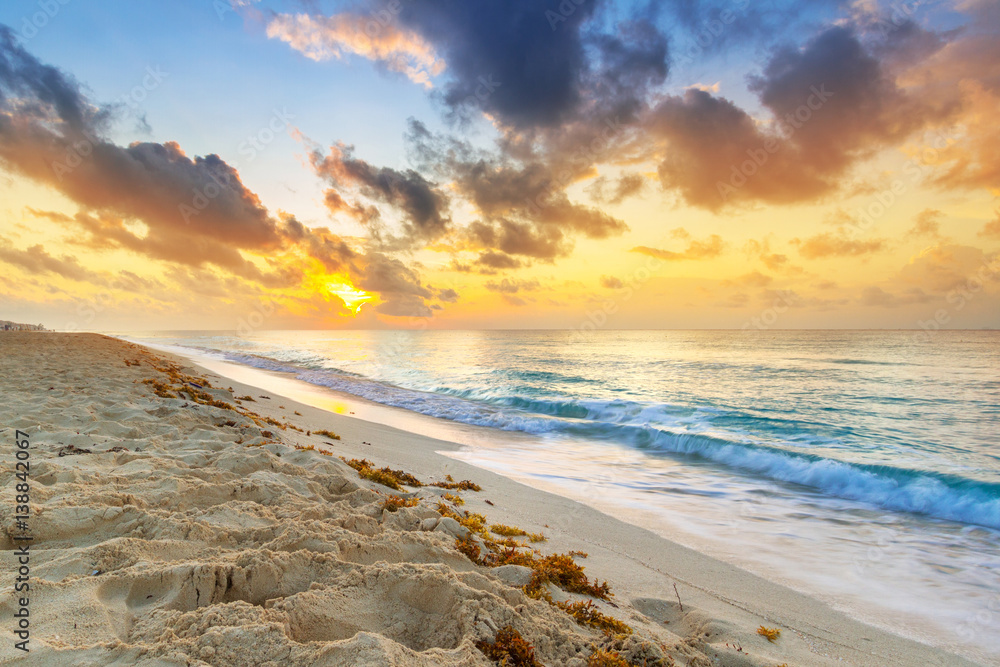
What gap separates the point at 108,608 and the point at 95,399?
7.64 meters

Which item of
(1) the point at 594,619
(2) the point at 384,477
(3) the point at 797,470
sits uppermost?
(3) the point at 797,470

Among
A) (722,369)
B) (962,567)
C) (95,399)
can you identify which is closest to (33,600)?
(95,399)

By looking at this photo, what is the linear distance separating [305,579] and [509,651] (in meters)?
1.52

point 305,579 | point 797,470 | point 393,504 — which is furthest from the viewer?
point 797,470

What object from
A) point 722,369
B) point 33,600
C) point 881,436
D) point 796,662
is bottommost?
point 796,662

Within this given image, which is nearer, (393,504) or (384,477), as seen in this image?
(393,504)

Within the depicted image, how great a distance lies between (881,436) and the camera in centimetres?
1273

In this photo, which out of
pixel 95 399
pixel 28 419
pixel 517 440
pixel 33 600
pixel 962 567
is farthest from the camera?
pixel 517 440

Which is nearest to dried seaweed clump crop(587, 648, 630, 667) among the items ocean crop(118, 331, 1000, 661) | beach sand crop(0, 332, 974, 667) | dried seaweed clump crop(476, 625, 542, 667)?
beach sand crop(0, 332, 974, 667)

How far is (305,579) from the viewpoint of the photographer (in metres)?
2.99

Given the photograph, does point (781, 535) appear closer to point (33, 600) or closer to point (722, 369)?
point (33, 600)

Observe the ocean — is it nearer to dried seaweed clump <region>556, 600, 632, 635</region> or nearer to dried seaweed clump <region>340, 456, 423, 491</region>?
dried seaweed clump <region>340, 456, 423, 491</region>

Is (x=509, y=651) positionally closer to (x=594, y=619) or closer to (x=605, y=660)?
(x=605, y=660)

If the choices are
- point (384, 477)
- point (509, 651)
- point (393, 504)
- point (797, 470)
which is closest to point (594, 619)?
point (509, 651)
